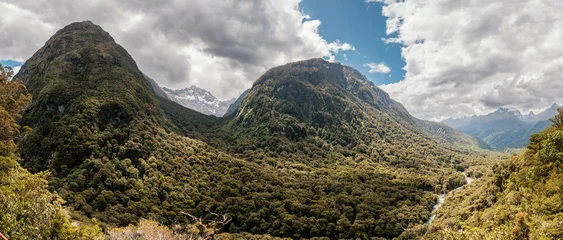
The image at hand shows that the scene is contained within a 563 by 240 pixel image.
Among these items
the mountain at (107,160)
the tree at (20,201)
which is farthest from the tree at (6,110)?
the mountain at (107,160)

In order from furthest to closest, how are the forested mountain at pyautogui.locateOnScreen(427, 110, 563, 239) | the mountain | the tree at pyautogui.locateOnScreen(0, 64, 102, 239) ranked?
the mountain
the forested mountain at pyautogui.locateOnScreen(427, 110, 563, 239)
the tree at pyautogui.locateOnScreen(0, 64, 102, 239)

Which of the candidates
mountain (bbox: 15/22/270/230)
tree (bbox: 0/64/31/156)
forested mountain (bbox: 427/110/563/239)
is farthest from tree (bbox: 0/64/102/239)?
mountain (bbox: 15/22/270/230)

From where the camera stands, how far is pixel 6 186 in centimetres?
3747

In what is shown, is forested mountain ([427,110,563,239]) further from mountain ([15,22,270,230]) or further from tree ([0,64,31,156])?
mountain ([15,22,270,230])

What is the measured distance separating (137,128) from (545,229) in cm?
19996

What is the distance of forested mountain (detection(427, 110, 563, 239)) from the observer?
38.9 m

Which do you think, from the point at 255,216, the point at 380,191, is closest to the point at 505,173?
the point at 380,191

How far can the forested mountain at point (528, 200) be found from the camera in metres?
38.9

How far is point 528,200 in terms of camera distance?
64562 mm

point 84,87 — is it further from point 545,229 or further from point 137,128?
point 545,229

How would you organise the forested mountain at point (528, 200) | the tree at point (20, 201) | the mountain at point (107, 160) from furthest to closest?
1. the mountain at point (107, 160)
2. the forested mountain at point (528, 200)
3. the tree at point (20, 201)

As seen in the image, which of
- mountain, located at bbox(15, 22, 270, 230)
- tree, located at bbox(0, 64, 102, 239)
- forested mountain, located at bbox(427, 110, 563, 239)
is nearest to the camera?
tree, located at bbox(0, 64, 102, 239)

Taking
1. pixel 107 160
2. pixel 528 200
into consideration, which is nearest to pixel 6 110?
pixel 528 200

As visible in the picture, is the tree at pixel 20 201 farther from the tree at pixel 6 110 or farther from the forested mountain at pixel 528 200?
the forested mountain at pixel 528 200
